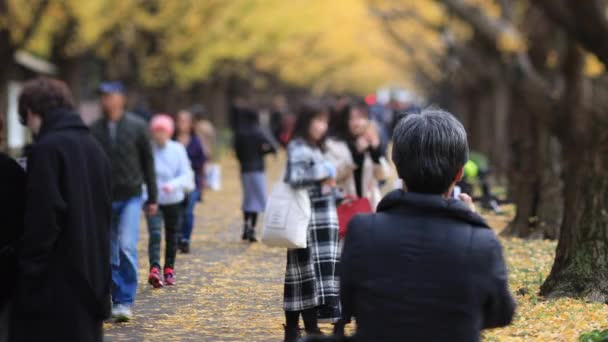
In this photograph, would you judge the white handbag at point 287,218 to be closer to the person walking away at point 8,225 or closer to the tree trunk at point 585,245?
the tree trunk at point 585,245

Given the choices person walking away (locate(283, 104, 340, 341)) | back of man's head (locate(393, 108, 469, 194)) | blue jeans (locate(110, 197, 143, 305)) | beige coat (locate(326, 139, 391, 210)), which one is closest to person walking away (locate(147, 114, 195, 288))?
beige coat (locate(326, 139, 391, 210))

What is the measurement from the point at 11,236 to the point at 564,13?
799 cm

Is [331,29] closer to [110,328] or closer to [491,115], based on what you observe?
[491,115]

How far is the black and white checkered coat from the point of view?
343 inches

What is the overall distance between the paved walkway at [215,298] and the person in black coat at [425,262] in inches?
184

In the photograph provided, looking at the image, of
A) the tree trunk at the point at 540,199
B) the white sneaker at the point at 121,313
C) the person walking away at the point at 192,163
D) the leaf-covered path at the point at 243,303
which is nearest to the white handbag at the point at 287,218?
the leaf-covered path at the point at 243,303

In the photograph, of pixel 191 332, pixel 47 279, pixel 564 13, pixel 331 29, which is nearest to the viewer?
pixel 47 279

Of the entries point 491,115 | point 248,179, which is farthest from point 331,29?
point 248,179

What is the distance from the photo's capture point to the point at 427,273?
4.12 metres

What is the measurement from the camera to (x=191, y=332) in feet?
30.2

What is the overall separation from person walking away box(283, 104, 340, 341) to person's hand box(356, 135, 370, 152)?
222 cm

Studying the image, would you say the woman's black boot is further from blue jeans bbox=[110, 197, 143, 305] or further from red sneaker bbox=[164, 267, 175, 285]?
red sneaker bbox=[164, 267, 175, 285]

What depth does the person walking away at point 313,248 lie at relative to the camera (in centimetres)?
869

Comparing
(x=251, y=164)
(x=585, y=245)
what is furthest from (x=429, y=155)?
(x=251, y=164)
